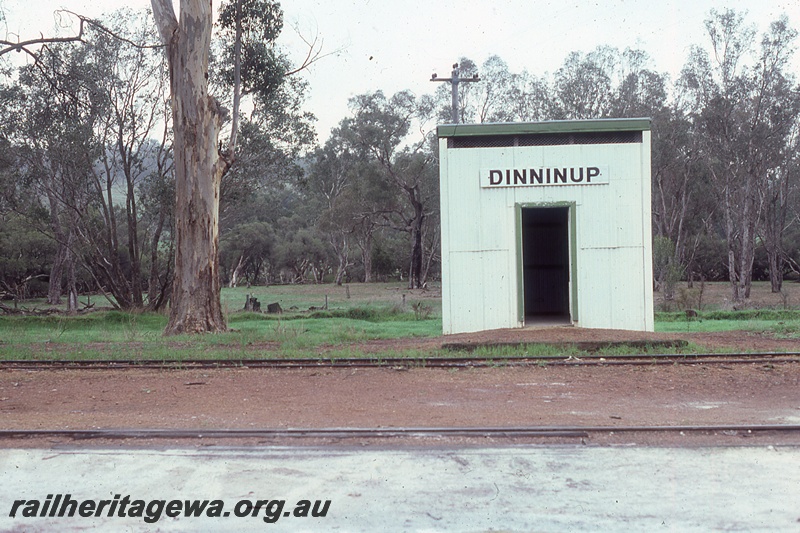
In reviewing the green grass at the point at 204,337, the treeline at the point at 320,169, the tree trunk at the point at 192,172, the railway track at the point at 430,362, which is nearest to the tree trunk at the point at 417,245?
the treeline at the point at 320,169

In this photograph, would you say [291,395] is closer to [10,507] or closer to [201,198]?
[10,507]

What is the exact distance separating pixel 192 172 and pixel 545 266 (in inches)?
368

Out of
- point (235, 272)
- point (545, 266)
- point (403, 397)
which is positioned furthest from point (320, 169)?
point (403, 397)

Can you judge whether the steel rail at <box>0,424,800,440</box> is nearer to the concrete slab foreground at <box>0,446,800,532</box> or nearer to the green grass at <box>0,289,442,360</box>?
the concrete slab foreground at <box>0,446,800,532</box>

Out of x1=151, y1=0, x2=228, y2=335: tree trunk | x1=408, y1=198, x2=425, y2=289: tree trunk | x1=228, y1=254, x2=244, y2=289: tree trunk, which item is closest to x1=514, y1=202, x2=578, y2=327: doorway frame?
x1=151, y1=0, x2=228, y2=335: tree trunk

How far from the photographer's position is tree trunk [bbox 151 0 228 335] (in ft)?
54.3

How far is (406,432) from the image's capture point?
6.31 meters

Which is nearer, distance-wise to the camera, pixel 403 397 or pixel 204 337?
pixel 403 397

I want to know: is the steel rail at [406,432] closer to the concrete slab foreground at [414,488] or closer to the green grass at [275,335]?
the concrete slab foreground at [414,488]

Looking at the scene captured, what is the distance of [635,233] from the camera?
1439 centimetres

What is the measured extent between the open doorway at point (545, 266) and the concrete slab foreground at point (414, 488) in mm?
13619

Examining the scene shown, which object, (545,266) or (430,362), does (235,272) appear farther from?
(430,362)

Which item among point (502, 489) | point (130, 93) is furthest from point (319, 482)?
point (130, 93)

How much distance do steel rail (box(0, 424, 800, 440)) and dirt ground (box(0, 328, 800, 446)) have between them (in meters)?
0.17
